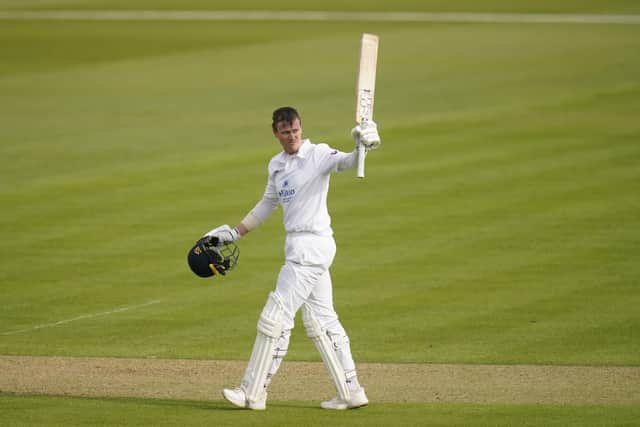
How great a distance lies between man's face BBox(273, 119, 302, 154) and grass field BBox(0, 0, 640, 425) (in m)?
2.10

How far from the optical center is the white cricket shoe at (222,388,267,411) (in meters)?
10.2

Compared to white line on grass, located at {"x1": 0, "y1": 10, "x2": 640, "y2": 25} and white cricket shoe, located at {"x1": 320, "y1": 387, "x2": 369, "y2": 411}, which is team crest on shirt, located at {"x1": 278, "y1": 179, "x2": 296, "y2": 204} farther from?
white line on grass, located at {"x1": 0, "y1": 10, "x2": 640, "y2": 25}

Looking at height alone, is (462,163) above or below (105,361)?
above

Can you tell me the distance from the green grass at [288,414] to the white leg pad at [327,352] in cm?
22

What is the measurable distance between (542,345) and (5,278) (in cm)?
684

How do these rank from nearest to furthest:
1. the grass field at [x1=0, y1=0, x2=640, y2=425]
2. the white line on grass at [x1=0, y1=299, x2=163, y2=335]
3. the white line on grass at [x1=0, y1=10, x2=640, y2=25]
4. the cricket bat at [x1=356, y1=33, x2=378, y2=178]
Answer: the cricket bat at [x1=356, y1=33, x2=378, y2=178] < the grass field at [x1=0, y1=0, x2=640, y2=425] < the white line on grass at [x1=0, y1=299, x2=163, y2=335] < the white line on grass at [x1=0, y1=10, x2=640, y2=25]

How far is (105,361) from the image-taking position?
12.5 meters

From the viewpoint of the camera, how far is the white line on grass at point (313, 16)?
1736 inches

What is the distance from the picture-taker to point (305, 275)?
10125mm

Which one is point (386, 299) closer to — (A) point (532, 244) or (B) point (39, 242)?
(A) point (532, 244)

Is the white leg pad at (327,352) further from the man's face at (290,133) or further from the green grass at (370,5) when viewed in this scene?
the green grass at (370,5)

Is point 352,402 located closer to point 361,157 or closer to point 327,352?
point 327,352

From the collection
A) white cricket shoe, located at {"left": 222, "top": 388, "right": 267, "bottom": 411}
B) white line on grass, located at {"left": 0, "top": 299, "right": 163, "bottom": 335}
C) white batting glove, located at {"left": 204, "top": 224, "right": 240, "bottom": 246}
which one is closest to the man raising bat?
white cricket shoe, located at {"left": 222, "top": 388, "right": 267, "bottom": 411}

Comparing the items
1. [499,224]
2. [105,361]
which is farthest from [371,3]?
[105,361]
